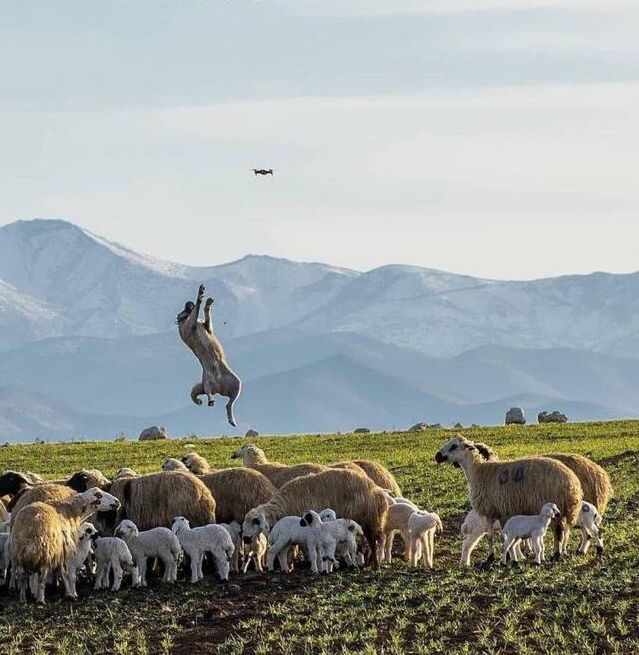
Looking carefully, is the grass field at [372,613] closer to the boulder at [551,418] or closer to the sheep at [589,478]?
the sheep at [589,478]

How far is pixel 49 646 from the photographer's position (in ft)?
65.4

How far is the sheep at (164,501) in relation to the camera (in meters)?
25.0

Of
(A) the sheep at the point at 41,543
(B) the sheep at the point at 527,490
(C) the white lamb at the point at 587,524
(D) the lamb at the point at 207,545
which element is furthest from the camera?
(C) the white lamb at the point at 587,524

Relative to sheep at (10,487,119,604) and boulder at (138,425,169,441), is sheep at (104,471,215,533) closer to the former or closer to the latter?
sheep at (10,487,119,604)

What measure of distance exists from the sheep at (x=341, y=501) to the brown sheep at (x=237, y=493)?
2.69 ft

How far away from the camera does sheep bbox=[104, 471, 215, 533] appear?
24984mm

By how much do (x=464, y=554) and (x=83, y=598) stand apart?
5845mm

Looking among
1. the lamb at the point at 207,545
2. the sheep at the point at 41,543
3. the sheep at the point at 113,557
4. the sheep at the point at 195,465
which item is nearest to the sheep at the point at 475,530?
the lamb at the point at 207,545

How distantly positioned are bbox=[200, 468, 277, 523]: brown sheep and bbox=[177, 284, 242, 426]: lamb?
5.73 meters

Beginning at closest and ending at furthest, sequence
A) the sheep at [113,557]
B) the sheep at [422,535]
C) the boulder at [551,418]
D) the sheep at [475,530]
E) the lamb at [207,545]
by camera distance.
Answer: the sheep at [113,557] → the lamb at [207,545] → the sheep at [422,535] → the sheep at [475,530] → the boulder at [551,418]

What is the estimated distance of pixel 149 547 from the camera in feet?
76.6

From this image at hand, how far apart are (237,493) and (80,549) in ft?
11.1

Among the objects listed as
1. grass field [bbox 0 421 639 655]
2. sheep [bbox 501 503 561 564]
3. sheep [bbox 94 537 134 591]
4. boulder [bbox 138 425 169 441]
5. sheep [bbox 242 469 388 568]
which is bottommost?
grass field [bbox 0 421 639 655]

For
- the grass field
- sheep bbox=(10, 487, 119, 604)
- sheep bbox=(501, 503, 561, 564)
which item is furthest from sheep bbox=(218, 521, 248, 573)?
sheep bbox=(501, 503, 561, 564)
